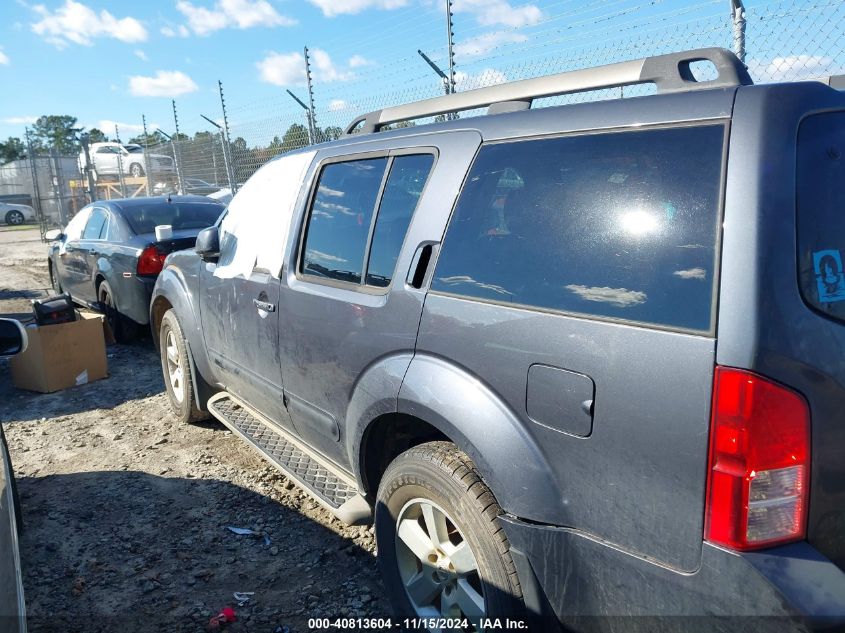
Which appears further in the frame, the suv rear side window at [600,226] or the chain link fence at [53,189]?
the chain link fence at [53,189]

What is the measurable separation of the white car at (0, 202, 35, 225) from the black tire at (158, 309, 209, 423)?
33.3 m

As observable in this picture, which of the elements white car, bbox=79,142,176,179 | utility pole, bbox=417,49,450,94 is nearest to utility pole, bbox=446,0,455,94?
utility pole, bbox=417,49,450,94

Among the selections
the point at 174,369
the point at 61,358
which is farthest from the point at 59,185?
the point at 174,369

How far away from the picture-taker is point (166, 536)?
3.42 m

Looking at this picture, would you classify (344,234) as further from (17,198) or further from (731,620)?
(17,198)

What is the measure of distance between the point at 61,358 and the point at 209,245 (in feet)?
10.0

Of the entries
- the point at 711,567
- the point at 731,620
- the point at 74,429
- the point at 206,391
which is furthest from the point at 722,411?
the point at 74,429

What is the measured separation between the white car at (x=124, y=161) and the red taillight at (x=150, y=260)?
33.5 ft

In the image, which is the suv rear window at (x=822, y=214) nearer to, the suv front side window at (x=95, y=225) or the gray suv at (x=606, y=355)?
the gray suv at (x=606, y=355)

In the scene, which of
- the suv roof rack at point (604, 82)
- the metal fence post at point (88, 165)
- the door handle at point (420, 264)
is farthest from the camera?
the metal fence post at point (88, 165)

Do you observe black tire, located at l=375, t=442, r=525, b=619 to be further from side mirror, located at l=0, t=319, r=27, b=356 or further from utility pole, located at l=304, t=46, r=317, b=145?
utility pole, located at l=304, t=46, r=317, b=145

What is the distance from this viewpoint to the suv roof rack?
Answer: 1.80 m

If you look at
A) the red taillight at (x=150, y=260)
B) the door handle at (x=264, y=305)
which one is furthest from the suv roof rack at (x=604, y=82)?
the red taillight at (x=150, y=260)

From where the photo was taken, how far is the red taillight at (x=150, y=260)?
6.60m
